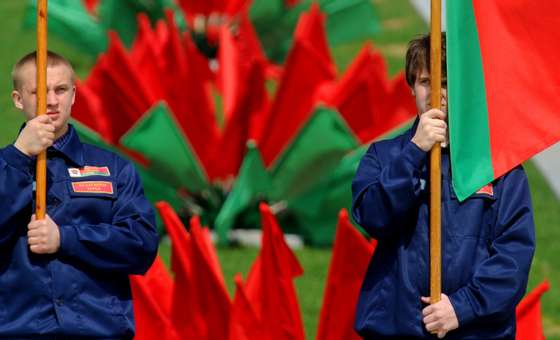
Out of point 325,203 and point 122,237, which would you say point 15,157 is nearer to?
point 122,237

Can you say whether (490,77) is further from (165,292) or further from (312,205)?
(312,205)

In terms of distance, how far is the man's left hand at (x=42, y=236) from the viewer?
193 inches

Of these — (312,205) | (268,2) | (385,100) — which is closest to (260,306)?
(312,205)

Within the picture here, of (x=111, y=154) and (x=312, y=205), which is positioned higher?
(x=111, y=154)

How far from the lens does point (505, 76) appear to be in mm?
5039

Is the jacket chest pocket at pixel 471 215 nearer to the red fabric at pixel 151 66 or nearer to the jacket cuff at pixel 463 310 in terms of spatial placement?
the jacket cuff at pixel 463 310

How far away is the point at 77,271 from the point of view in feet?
16.4

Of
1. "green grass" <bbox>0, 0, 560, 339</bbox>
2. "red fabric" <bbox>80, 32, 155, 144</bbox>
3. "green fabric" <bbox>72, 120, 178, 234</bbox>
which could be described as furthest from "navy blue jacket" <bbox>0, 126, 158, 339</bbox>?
"red fabric" <bbox>80, 32, 155, 144</bbox>

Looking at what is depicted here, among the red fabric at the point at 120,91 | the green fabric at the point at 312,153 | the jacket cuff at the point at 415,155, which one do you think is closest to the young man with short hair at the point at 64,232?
the jacket cuff at the point at 415,155

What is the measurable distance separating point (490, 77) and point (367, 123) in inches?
195

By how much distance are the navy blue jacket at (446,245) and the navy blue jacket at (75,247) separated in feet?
2.13

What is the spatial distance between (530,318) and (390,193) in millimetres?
1277

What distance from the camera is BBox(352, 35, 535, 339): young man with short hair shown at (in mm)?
4832

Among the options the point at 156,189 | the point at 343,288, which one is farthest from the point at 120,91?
the point at 343,288
